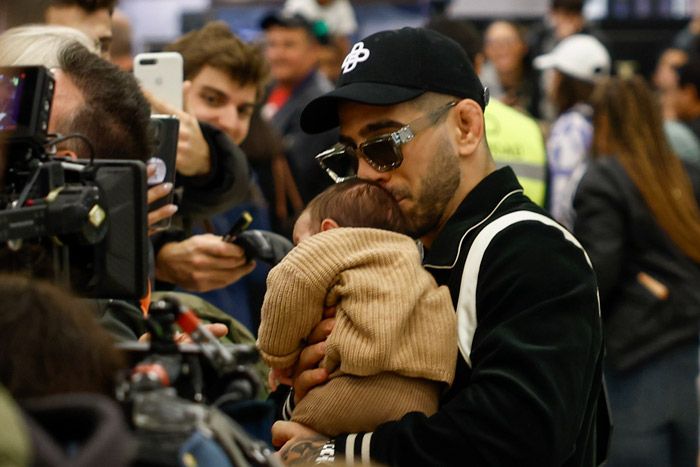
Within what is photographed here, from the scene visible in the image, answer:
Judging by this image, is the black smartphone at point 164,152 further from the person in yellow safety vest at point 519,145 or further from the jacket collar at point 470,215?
the person in yellow safety vest at point 519,145

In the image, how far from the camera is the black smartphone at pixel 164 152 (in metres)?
3.03

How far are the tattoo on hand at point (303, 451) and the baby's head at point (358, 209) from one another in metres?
0.45

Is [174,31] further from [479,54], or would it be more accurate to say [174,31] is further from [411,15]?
[479,54]

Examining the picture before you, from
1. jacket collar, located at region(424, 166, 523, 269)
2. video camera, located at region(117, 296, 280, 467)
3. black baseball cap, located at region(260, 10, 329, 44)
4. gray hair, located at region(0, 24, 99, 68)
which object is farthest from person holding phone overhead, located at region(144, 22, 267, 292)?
black baseball cap, located at region(260, 10, 329, 44)

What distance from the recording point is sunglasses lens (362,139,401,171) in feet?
8.84

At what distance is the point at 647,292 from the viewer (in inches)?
212

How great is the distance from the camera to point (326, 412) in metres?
2.50

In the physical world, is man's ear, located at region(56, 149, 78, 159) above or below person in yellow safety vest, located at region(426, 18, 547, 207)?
above

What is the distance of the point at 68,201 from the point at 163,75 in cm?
179

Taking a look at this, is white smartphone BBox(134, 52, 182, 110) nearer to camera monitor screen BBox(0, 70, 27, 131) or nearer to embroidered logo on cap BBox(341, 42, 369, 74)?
embroidered logo on cap BBox(341, 42, 369, 74)

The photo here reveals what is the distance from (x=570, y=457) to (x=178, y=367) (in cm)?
119

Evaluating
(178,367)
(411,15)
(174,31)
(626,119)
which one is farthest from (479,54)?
(174,31)

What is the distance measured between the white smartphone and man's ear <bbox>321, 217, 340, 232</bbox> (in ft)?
3.87

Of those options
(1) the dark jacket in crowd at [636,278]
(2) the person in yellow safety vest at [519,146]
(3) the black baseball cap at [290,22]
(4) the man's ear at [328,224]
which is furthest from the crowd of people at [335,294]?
(3) the black baseball cap at [290,22]
